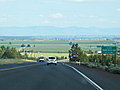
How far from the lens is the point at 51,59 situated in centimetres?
6225

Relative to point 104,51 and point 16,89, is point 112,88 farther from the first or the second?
point 104,51

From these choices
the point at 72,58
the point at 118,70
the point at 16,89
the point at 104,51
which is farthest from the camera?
the point at 72,58

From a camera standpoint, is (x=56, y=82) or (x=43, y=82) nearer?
(x=43, y=82)

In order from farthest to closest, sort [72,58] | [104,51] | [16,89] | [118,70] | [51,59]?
[72,58] < [51,59] < [104,51] < [118,70] < [16,89]

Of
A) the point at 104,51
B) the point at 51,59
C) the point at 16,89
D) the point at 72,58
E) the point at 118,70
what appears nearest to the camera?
the point at 16,89

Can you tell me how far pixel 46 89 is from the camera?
17000 millimetres

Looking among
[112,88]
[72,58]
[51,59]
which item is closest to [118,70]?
[112,88]

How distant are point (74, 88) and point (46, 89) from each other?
5.00ft

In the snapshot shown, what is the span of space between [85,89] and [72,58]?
432ft

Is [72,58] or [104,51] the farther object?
[72,58]

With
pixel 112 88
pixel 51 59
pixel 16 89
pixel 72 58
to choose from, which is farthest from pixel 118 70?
pixel 72 58

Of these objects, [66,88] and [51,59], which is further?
[51,59]

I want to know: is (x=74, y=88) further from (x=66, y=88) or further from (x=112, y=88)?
(x=112, y=88)

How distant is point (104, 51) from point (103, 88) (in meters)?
35.7
